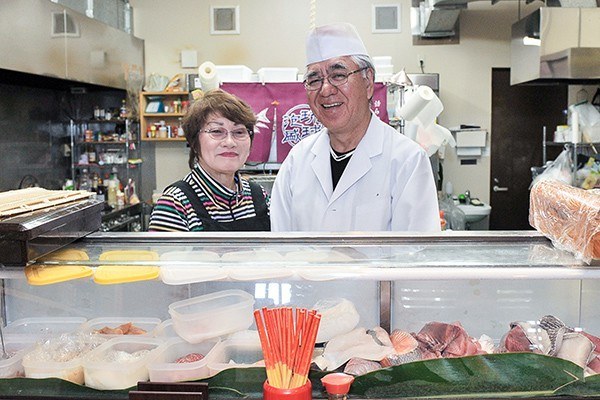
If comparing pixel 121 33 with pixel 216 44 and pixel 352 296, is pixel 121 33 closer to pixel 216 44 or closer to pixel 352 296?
pixel 216 44

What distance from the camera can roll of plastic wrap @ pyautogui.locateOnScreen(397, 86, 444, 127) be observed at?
4.39 meters

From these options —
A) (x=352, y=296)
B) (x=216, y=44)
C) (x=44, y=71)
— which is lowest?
(x=352, y=296)

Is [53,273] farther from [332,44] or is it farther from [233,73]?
[233,73]

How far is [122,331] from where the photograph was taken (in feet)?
5.08

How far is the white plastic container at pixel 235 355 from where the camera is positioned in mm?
1388

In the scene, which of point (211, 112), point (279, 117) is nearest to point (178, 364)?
point (211, 112)

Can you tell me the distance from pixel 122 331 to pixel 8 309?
29 centimetres

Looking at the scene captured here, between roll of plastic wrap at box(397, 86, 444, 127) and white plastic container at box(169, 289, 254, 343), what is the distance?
318 cm

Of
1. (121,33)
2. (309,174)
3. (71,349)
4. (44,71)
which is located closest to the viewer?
(71,349)

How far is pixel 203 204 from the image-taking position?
245 centimetres

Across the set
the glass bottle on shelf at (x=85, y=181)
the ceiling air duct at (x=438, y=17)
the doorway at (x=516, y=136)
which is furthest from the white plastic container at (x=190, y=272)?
the doorway at (x=516, y=136)

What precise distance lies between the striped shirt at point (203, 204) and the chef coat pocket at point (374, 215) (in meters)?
0.47

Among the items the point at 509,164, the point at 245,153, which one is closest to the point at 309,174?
the point at 245,153

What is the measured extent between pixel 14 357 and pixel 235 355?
0.52 meters
